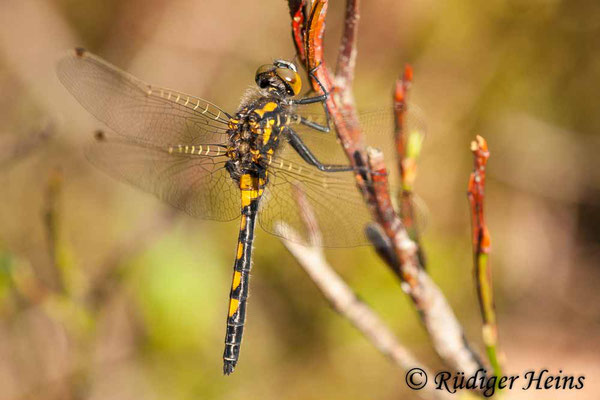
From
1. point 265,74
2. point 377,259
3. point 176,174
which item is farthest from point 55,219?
point 377,259

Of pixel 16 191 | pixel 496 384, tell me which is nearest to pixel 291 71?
pixel 496 384

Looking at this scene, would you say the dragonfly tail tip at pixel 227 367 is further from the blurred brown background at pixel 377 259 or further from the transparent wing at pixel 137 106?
the blurred brown background at pixel 377 259

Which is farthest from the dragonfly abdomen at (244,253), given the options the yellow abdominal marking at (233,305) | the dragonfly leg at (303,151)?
the dragonfly leg at (303,151)

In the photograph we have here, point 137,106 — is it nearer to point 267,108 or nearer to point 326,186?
point 267,108

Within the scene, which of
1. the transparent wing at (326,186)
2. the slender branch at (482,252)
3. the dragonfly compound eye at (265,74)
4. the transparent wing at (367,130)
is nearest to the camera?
the slender branch at (482,252)

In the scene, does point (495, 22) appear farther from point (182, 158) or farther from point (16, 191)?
point (16, 191)

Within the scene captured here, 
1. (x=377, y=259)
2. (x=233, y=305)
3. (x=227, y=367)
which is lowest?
(x=227, y=367)

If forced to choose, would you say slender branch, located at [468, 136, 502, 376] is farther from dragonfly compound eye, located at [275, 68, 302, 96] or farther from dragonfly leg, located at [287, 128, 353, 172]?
dragonfly compound eye, located at [275, 68, 302, 96]
